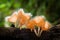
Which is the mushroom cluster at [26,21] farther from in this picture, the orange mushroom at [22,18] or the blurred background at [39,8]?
the blurred background at [39,8]

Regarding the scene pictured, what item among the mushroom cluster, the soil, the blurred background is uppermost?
the blurred background

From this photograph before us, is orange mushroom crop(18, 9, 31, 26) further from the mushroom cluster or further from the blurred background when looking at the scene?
the blurred background

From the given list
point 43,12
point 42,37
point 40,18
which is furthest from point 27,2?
point 42,37

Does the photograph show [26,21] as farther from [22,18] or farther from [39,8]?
[39,8]

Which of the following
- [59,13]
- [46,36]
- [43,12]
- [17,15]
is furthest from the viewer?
[59,13]

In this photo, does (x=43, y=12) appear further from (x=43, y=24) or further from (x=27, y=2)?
(x=43, y=24)

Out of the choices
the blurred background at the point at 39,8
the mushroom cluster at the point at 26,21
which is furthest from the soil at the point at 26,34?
the blurred background at the point at 39,8

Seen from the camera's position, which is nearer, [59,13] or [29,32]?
[29,32]

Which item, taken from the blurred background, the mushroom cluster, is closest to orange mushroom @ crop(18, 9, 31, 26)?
the mushroom cluster

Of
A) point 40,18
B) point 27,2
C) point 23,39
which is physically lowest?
point 23,39
